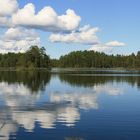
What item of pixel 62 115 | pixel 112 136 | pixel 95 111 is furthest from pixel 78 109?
pixel 112 136

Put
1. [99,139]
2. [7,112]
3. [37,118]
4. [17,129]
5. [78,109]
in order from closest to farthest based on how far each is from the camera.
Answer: [99,139] < [17,129] < [37,118] < [7,112] < [78,109]

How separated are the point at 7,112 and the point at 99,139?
33.2 feet

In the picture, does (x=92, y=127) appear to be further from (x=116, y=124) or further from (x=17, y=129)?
(x=17, y=129)

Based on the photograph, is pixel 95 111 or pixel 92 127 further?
pixel 95 111

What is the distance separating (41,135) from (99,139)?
2.79m

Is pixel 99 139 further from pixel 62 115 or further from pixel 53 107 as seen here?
pixel 53 107

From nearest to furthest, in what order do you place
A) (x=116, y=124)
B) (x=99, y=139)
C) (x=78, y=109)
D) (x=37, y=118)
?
(x=99, y=139)
(x=116, y=124)
(x=37, y=118)
(x=78, y=109)

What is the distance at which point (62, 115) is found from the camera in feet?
81.5

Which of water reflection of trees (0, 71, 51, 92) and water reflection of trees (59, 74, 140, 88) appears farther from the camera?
water reflection of trees (59, 74, 140, 88)

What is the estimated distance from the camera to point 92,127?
20.6m

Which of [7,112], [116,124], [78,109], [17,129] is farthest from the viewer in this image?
[78,109]

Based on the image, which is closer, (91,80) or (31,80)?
(31,80)

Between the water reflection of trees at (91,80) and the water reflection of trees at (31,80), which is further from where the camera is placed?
the water reflection of trees at (91,80)

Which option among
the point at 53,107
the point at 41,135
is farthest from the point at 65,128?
the point at 53,107
